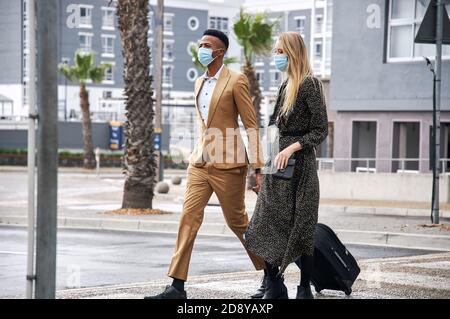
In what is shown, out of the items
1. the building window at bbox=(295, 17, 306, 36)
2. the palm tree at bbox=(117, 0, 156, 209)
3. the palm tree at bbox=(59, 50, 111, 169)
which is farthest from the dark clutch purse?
the building window at bbox=(295, 17, 306, 36)

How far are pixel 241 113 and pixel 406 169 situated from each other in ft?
71.2

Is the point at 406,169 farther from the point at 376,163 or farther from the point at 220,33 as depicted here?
the point at 220,33

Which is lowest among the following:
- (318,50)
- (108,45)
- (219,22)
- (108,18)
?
(318,50)

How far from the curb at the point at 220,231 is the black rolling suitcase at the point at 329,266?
5.73 meters

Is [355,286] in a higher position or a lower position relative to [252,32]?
lower

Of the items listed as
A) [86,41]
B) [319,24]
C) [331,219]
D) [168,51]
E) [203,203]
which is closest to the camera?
[203,203]

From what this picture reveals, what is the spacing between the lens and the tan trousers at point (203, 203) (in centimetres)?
750

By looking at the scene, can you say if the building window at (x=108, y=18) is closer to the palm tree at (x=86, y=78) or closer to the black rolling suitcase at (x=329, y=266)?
the palm tree at (x=86, y=78)

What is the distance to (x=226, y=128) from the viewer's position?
767 centimetres

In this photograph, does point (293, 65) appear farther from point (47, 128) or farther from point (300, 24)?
point (300, 24)

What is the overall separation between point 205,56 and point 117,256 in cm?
477

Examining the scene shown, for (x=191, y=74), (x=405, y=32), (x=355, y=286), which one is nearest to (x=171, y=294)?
(x=355, y=286)

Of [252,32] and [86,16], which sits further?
[86,16]

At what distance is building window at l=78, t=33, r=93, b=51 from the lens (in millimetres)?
88012
